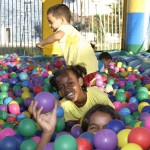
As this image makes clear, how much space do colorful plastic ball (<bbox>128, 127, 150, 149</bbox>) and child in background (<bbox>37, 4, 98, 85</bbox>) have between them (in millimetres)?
1591

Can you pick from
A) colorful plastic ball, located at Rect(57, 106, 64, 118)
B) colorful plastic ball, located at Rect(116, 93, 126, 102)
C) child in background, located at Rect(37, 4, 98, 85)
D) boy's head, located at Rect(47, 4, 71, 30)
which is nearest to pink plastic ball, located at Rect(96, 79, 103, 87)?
child in background, located at Rect(37, 4, 98, 85)

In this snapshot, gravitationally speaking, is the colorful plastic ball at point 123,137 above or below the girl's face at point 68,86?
below

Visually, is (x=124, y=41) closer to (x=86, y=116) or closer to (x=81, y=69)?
(x=81, y=69)

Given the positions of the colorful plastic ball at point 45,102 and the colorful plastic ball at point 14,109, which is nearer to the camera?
the colorful plastic ball at point 45,102

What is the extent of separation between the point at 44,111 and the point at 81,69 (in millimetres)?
906

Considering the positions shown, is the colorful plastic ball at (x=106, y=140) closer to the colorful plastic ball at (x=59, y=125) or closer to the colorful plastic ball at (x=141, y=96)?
the colorful plastic ball at (x=59, y=125)

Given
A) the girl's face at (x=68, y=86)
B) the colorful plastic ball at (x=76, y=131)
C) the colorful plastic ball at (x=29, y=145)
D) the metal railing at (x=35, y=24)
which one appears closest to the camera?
the colorful plastic ball at (x=29, y=145)

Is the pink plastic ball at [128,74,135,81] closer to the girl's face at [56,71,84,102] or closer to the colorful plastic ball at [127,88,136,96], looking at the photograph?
the colorful plastic ball at [127,88,136,96]

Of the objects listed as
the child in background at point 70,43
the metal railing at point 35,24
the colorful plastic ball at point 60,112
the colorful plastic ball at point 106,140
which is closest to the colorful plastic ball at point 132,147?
the colorful plastic ball at point 106,140

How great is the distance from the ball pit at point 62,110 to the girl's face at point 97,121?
0.29ft

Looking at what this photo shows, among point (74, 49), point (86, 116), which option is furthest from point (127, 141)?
point (74, 49)

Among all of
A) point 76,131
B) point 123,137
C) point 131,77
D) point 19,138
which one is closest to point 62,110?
point 76,131

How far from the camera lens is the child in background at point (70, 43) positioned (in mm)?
3156

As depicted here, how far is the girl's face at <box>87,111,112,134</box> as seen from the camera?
1.85 metres
